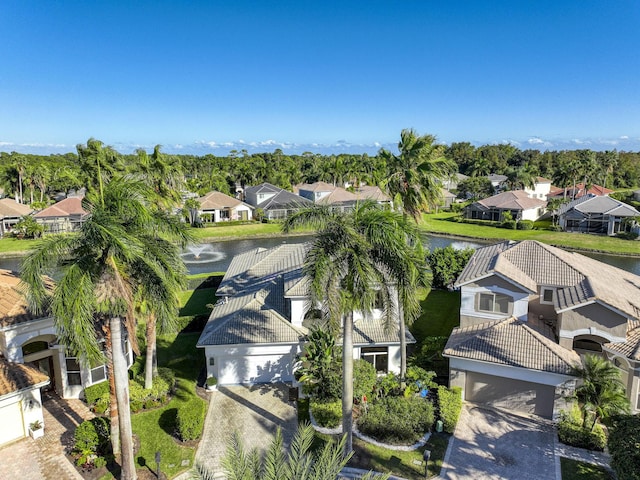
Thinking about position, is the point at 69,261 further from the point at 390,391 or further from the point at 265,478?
the point at 390,391

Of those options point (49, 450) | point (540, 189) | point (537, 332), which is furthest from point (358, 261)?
point (540, 189)

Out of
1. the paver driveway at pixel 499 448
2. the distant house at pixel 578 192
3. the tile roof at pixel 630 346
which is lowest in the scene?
the paver driveway at pixel 499 448

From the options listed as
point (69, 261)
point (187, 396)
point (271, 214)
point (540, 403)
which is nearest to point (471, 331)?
point (540, 403)

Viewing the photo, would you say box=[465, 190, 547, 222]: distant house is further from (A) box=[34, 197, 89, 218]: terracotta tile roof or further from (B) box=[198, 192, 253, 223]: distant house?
(A) box=[34, 197, 89, 218]: terracotta tile roof

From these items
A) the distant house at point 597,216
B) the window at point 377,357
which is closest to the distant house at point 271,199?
the distant house at point 597,216

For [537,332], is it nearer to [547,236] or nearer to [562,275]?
[562,275]

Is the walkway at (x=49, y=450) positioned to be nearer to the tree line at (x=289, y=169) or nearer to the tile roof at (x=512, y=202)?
the tree line at (x=289, y=169)

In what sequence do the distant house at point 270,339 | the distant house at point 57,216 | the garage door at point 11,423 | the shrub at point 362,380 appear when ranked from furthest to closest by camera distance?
the distant house at point 57,216
the distant house at point 270,339
the shrub at point 362,380
the garage door at point 11,423
